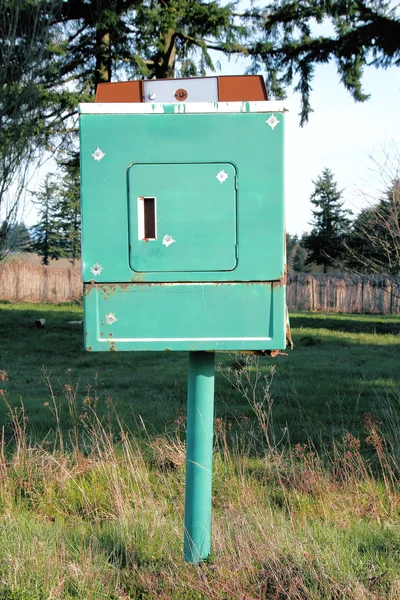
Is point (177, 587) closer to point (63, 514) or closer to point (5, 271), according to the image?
point (63, 514)

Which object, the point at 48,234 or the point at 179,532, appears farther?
the point at 48,234

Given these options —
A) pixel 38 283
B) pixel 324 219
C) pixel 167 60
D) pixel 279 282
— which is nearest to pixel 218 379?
pixel 279 282

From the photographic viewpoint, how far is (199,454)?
8.71 ft

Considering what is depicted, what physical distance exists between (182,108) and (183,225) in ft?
1.46

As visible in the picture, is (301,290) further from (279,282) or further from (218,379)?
(279,282)

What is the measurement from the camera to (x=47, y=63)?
11578 mm

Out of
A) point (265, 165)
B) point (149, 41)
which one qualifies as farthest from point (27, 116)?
point (265, 165)

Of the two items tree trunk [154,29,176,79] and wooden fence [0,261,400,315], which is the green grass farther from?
wooden fence [0,261,400,315]

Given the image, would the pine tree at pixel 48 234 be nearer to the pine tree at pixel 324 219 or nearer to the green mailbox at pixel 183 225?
the pine tree at pixel 324 219

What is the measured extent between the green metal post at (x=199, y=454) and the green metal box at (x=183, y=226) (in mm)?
246

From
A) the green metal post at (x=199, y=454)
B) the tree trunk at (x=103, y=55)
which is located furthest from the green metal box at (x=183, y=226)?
the tree trunk at (x=103, y=55)

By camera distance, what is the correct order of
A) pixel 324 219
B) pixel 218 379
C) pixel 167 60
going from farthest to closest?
pixel 324 219
pixel 167 60
pixel 218 379

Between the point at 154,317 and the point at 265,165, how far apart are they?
2.41 feet

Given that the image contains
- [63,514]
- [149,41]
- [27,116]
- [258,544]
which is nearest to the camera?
[258,544]
